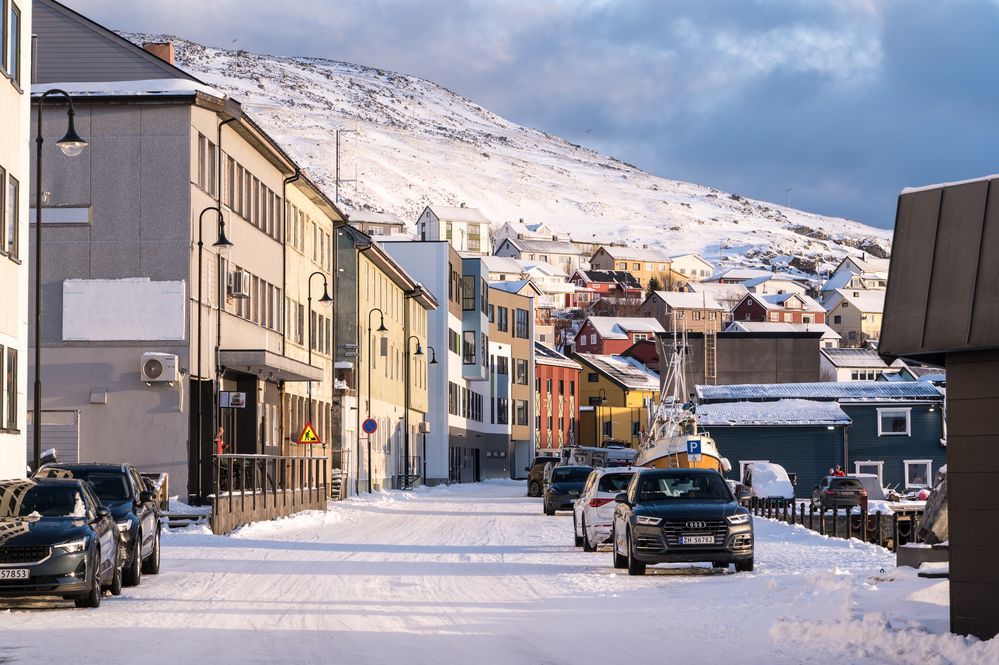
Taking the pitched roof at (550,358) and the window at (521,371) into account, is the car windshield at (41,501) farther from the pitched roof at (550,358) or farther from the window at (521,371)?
the pitched roof at (550,358)

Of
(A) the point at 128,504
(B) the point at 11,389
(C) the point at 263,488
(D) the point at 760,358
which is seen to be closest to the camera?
(A) the point at 128,504

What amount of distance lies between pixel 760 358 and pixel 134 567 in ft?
319

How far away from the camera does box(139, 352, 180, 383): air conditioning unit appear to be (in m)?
43.3

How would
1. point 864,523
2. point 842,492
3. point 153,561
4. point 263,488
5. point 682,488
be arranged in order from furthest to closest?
point 842,492 → point 864,523 → point 263,488 → point 682,488 → point 153,561

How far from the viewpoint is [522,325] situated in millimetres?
118312

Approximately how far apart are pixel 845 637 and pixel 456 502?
51.9 m

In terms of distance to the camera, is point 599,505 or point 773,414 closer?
point 599,505

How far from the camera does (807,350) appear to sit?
385 feet

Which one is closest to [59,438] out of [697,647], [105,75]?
[105,75]

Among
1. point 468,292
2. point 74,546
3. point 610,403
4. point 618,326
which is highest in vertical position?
point 618,326

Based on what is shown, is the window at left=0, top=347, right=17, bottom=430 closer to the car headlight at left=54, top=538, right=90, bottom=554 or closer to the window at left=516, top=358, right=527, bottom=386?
the car headlight at left=54, top=538, right=90, bottom=554

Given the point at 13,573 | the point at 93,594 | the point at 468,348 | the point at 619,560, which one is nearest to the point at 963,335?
the point at 93,594

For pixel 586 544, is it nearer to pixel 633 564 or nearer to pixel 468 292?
pixel 633 564

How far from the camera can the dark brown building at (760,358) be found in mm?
116188
